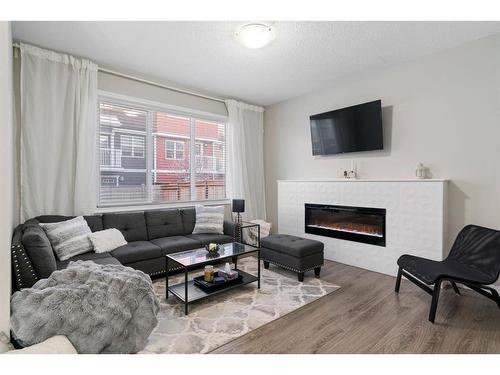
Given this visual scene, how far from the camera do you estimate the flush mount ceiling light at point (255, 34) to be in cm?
252

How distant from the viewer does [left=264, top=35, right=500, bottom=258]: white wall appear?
2.82 metres

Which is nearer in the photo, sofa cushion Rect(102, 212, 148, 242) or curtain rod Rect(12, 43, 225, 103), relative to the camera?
sofa cushion Rect(102, 212, 148, 242)

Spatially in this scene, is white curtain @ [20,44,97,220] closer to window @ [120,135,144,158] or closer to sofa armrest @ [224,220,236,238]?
window @ [120,135,144,158]

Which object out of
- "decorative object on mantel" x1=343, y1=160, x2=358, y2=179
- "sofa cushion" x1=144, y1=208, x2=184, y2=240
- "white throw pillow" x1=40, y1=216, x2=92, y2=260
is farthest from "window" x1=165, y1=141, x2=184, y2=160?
"decorative object on mantel" x1=343, y1=160, x2=358, y2=179

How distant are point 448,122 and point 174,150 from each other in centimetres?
389

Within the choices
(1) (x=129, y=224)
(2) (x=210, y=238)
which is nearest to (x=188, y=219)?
(2) (x=210, y=238)

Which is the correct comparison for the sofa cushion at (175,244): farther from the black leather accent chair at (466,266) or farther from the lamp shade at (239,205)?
the black leather accent chair at (466,266)

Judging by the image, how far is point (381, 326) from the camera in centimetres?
218

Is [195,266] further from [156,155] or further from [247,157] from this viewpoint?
[247,157]

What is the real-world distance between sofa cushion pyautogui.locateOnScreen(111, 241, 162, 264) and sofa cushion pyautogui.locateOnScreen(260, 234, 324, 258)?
4.65ft

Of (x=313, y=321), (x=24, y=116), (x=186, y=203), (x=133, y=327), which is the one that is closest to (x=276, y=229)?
(x=186, y=203)

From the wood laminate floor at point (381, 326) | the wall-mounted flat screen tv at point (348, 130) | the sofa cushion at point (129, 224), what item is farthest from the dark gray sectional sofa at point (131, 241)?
the wall-mounted flat screen tv at point (348, 130)

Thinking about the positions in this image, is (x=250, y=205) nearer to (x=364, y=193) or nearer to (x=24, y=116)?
(x=364, y=193)

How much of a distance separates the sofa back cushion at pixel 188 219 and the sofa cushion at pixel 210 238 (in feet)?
0.46
